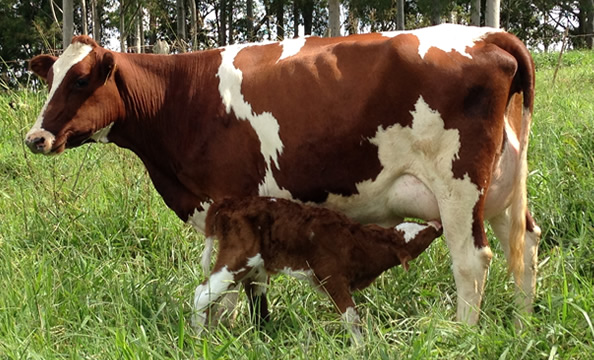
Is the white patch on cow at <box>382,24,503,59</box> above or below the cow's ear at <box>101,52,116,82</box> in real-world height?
above

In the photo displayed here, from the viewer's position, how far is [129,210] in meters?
4.89

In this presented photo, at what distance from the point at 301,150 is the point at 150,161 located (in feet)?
3.45

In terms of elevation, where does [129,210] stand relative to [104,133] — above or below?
below

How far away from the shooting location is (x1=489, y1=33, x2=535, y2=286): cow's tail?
3447 mm

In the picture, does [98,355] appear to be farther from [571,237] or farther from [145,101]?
[571,237]

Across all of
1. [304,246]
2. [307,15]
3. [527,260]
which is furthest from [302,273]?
[307,15]

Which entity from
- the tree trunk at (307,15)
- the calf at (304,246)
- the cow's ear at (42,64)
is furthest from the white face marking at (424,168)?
the tree trunk at (307,15)

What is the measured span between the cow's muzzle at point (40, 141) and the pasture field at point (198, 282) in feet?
2.19

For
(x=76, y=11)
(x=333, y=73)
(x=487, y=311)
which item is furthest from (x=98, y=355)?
(x=76, y=11)

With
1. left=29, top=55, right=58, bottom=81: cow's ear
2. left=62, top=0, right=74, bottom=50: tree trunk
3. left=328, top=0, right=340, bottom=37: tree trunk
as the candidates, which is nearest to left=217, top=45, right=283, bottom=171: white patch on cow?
left=29, top=55, right=58, bottom=81: cow's ear

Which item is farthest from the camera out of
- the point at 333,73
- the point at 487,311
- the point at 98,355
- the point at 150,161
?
the point at 150,161

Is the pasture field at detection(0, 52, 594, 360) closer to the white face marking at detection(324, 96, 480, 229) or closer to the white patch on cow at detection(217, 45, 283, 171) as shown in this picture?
the white face marking at detection(324, 96, 480, 229)

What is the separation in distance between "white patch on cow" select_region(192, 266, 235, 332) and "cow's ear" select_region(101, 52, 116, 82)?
4.36 feet

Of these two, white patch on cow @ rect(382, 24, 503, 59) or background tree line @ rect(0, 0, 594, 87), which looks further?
background tree line @ rect(0, 0, 594, 87)
